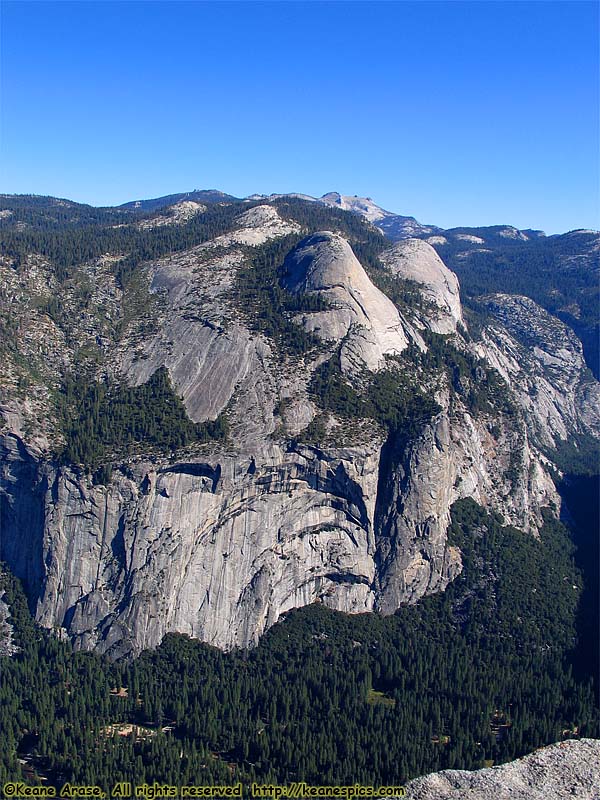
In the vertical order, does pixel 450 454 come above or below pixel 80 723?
above

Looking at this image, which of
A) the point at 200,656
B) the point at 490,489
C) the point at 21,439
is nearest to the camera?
the point at 200,656

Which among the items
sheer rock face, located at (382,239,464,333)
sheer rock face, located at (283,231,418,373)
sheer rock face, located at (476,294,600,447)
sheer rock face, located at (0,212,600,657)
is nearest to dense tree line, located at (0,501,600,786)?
sheer rock face, located at (0,212,600,657)

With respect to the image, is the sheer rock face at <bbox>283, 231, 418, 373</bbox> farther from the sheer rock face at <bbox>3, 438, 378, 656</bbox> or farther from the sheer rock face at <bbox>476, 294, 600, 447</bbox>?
the sheer rock face at <bbox>476, 294, 600, 447</bbox>

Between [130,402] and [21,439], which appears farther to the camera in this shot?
[130,402]

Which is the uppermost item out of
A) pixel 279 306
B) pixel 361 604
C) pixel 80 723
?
pixel 279 306

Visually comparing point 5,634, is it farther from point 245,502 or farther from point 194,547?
point 245,502

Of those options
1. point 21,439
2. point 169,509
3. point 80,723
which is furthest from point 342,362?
point 80,723

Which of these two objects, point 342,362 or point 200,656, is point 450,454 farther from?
point 200,656
